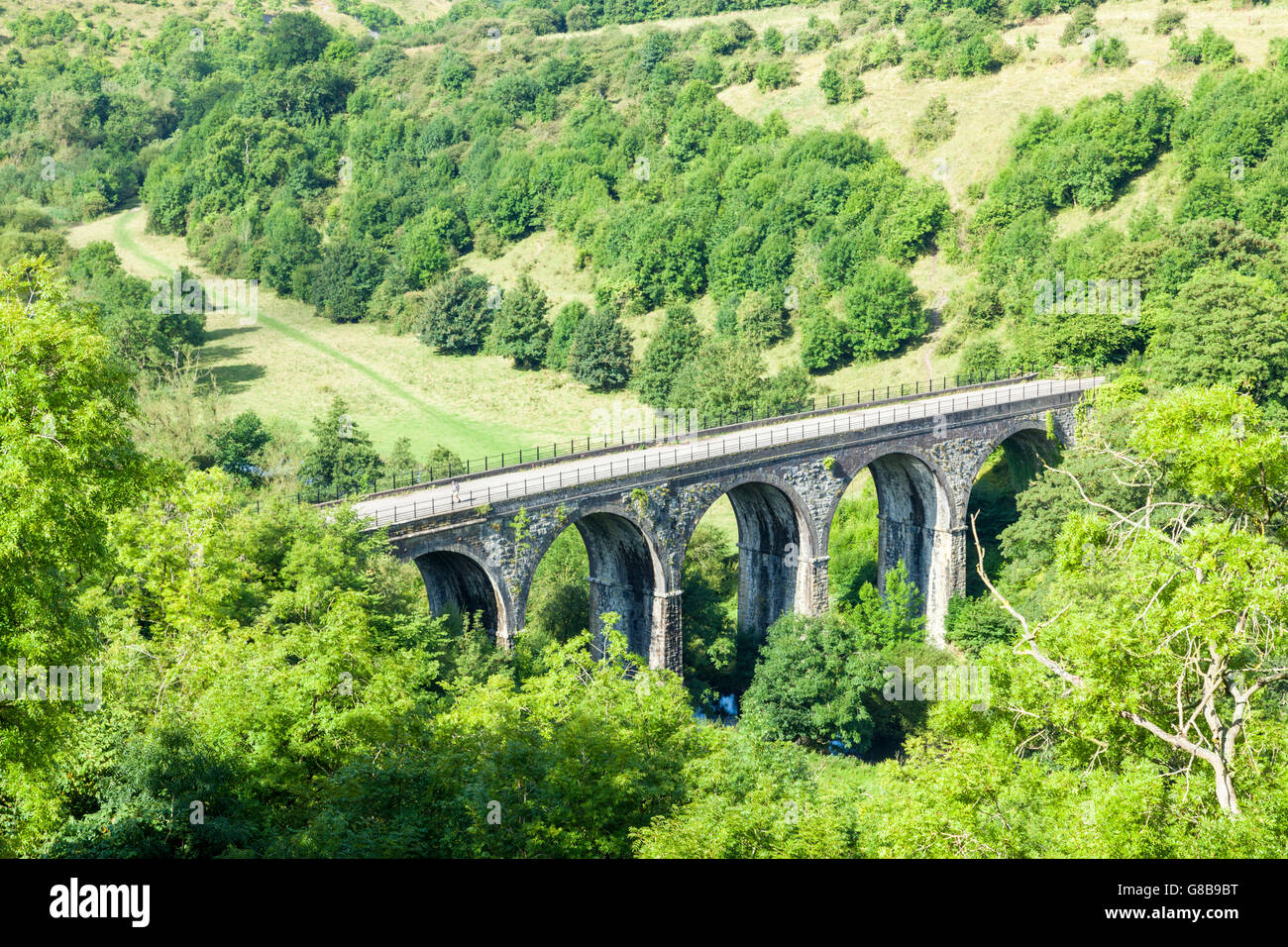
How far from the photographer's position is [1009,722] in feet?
74.1

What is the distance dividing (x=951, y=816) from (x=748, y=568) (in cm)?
4143

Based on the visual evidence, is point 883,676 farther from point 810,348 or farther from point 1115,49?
point 1115,49

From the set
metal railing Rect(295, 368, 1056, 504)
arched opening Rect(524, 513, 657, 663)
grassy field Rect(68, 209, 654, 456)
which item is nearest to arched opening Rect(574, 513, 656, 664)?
arched opening Rect(524, 513, 657, 663)

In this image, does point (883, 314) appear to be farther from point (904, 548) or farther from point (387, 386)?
point (387, 386)

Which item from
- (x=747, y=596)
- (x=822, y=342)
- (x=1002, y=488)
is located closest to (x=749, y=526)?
(x=747, y=596)

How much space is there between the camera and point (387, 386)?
9938cm

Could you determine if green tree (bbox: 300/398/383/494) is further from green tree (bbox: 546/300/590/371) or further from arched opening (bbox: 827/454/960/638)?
green tree (bbox: 546/300/590/371)

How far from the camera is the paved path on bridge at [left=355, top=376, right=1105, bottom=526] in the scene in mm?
47688

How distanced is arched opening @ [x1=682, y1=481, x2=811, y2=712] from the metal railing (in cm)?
472

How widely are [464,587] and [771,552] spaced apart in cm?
1677

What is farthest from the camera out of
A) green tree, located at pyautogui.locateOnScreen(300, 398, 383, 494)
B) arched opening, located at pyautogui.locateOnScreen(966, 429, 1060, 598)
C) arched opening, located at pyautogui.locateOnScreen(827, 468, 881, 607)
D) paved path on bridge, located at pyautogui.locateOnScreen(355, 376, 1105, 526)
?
arched opening, located at pyautogui.locateOnScreen(966, 429, 1060, 598)

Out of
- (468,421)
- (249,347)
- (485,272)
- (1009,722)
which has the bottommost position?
(1009,722)

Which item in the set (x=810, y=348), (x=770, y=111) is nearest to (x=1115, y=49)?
(x=770, y=111)

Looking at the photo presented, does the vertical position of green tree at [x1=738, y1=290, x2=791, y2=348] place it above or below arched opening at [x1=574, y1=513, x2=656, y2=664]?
above
